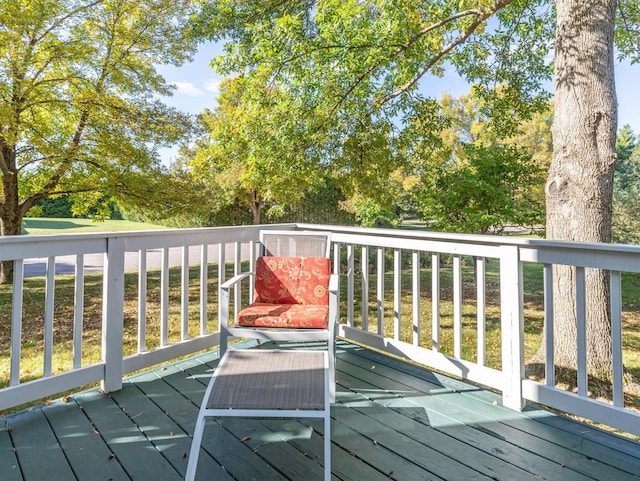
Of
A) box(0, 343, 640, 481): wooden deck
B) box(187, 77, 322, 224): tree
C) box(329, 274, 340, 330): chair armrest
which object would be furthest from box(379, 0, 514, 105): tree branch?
box(0, 343, 640, 481): wooden deck

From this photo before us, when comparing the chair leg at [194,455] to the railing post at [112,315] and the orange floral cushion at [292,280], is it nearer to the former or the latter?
the railing post at [112,315]

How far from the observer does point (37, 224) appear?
22.4 metres

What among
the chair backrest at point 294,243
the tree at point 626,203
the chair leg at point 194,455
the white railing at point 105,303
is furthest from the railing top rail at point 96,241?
the tree at point 626,203

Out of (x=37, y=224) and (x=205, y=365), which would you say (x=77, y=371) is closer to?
(x=205, y=365)

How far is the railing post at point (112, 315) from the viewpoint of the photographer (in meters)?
2.68

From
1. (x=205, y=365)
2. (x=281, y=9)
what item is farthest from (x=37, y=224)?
(x=205, y=365)

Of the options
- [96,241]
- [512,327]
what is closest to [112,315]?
[96,241]

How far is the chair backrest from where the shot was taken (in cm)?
345

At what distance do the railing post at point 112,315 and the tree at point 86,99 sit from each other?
5373 mm

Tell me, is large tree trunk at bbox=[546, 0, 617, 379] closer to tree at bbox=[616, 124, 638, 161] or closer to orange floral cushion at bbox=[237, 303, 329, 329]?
orange floral cushion at bbox=[237, 303, 329, 329]

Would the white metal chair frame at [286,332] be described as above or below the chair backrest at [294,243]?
below

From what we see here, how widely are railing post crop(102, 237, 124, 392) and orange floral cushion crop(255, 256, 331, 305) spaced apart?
1.01 metres

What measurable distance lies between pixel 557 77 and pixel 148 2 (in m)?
7.97

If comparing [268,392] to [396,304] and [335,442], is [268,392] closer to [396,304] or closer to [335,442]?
[335,442]
